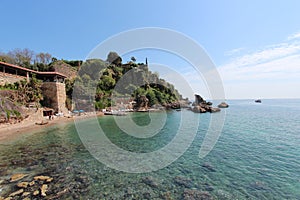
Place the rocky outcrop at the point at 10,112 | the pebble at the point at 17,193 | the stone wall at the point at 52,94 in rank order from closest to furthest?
the pebble at the point at 17,193, the rocky outcrop at the point at 10,112, the stone wall at the point at 52,94

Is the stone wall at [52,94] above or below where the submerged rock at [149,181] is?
above

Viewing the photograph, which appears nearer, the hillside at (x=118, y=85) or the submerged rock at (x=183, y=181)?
the submerged rock at (x=183, y=181)

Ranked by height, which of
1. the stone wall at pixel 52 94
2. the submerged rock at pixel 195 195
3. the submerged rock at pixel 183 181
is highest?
the stone wall at pixel 52 94

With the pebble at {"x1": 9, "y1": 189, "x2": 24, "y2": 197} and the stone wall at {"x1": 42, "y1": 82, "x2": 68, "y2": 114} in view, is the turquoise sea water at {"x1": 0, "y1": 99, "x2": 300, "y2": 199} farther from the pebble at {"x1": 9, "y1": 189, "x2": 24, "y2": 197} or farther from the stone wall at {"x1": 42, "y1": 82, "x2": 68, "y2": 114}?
the stone wall at {"x1": 42, "y1": 82, "x2": 68, "y2": 114}

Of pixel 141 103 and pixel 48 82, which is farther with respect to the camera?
pixel 141 103

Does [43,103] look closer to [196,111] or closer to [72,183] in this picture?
[72,183]

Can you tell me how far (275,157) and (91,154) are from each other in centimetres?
1224

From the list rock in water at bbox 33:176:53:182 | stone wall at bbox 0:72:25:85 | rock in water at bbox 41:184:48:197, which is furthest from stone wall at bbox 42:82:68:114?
rock in water at bbox 41:184:48:197

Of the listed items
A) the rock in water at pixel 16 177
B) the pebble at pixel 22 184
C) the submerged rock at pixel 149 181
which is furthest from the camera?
the rock in water at pixel 16 177

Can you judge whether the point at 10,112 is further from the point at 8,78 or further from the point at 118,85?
the point at 118,85

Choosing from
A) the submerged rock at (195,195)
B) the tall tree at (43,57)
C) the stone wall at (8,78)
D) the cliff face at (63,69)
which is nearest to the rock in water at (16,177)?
the submerged rock at (195,195)

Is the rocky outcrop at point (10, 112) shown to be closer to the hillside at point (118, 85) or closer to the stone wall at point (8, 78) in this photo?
the stone wall at point (8, 78)

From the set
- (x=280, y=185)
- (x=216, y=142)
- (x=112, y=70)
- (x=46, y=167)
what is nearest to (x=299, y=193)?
(x=280, y=185)

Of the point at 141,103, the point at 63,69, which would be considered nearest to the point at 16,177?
the point at 141,103
